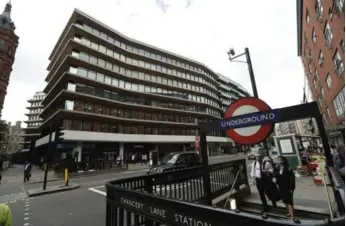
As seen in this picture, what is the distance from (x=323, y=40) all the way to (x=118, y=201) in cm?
2436

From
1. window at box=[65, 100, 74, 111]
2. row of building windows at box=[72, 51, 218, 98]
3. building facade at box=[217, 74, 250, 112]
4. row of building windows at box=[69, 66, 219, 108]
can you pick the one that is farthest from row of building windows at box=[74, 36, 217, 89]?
building facade at box=[217, 74, 250, 112]

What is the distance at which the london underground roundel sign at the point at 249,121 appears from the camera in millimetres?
2307

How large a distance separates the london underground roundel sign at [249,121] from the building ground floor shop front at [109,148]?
2141 cm

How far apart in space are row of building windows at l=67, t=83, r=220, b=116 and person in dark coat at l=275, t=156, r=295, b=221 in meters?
28.5

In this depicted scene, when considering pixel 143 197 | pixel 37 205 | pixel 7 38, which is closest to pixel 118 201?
pixel 143 197

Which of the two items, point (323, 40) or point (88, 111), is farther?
point (88, 111)

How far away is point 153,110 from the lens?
130ft

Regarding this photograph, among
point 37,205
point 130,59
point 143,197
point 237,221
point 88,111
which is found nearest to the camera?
point 237,221

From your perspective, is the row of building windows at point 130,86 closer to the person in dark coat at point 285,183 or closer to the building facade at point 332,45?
the building facade at point 332,45

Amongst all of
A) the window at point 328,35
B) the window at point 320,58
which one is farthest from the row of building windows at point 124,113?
the window at point 328,35

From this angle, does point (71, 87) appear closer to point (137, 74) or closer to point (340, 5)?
point (137, 74)

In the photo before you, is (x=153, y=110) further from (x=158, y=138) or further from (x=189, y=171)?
(x=189, y=171)

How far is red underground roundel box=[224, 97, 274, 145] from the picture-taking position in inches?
90.0

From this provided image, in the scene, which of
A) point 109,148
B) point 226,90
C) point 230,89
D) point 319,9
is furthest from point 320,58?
point 230,89
